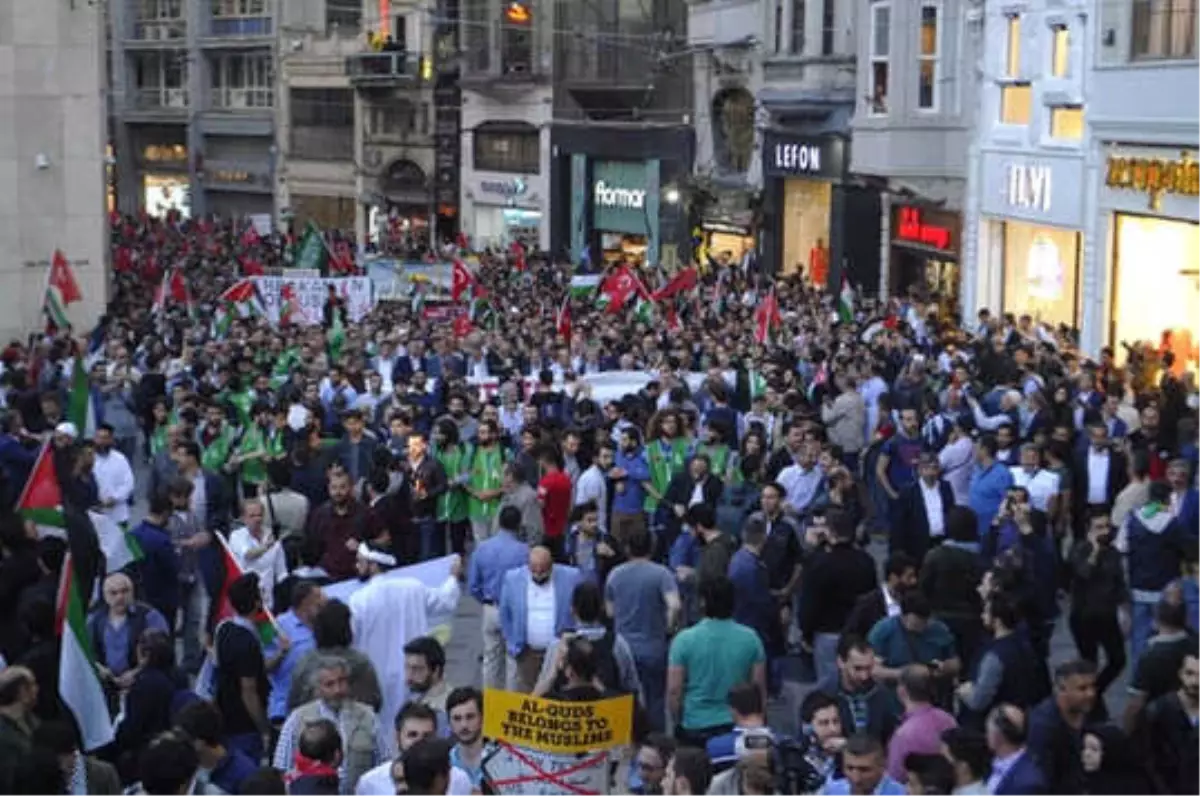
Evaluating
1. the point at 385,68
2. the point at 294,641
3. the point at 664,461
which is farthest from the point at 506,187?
the point at 294,641

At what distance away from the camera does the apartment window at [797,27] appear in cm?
4025

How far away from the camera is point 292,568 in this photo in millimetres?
12508

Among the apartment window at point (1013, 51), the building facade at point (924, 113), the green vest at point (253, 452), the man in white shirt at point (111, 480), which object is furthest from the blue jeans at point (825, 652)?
the building facade at point (924, 113)

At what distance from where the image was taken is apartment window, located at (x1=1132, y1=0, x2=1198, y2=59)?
25094 millimetres

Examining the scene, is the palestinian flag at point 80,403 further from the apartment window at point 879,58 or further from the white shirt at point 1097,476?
the apartment window at point 879,58

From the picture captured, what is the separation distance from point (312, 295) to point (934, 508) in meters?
16.8

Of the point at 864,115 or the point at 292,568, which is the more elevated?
the point at 864,115

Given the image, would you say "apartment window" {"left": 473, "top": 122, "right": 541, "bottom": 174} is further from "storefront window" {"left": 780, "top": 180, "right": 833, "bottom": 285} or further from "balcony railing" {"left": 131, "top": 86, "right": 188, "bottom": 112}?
"balcony railing" {"left": 131, "top": 86, "right": 188, "bottom": 112}

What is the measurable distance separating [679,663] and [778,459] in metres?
5.77

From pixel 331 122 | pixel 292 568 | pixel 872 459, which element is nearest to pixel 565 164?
pixel 331 122

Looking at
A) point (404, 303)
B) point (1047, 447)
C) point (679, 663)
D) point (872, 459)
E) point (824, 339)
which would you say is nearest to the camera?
point (679, 663)

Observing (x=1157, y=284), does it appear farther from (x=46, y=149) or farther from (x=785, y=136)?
(x=46, y=149)

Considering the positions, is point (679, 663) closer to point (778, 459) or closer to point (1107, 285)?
point (778, 459)

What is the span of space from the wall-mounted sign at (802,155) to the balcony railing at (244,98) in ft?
111
